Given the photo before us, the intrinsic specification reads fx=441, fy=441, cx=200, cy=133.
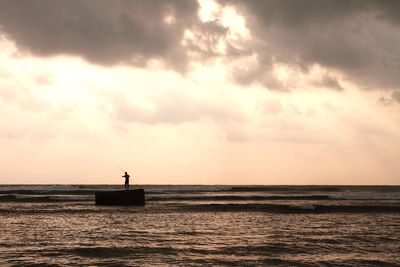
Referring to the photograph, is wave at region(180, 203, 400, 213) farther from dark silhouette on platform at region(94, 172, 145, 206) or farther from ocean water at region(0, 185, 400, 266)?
ocean water at region(0, 185, 400, 266)

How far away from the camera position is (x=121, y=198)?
124 feet

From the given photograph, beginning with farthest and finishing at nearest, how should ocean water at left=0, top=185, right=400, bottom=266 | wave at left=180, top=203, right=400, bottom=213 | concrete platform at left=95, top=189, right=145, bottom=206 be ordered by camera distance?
concrete platform at left=95, top=189, right=145, bottom=206 < wave at left=180, top=203, right=400, bottom=213 < ocean water at left=0, top=185, right=400, bottom=266

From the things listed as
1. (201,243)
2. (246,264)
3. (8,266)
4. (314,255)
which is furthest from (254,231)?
(8,266)

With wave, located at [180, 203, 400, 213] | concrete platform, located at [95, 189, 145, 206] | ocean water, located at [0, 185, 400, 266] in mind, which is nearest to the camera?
ocean water, located at [0, 185, 400, 266]

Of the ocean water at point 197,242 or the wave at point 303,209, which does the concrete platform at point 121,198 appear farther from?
the ocean water at point 197,242

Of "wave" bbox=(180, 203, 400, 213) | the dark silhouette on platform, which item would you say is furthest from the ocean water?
the dark silhouette on platform

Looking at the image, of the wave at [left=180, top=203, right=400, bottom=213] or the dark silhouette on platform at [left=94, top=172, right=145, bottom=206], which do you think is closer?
the wave at [left=180, top=203, right=400, bottom=213]

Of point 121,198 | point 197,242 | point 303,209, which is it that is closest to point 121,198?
point 121,198

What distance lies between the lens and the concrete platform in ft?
124

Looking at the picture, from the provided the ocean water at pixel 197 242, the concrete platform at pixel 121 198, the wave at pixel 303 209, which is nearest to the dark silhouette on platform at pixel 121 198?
the concrete platform at pixel 121 198

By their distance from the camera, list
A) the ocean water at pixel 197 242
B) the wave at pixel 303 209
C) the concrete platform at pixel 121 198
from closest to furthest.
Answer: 1. the ocean water at pixel 197 242
2. the wave at pixel 303 209
3. the concrete platform at pixel 121 198

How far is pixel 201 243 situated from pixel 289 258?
3.99m

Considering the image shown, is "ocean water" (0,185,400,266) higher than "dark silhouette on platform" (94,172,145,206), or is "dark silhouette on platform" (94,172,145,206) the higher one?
"dark silhouette on platform" (94,172,145,206)

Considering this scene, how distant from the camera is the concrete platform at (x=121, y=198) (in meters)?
37.9
